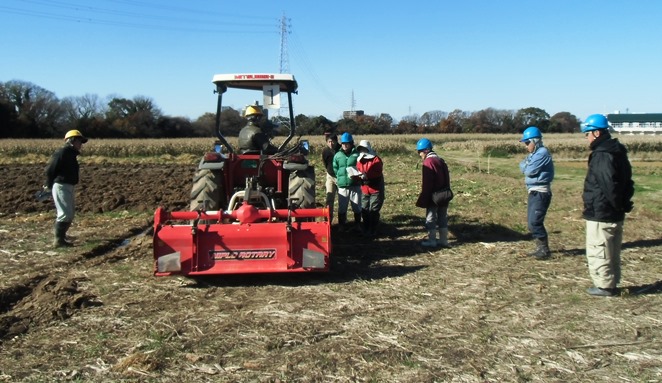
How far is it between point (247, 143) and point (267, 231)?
78.0 inches

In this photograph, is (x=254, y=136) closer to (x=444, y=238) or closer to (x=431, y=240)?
(x=431, y=240)

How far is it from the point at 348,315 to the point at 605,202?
2699mm

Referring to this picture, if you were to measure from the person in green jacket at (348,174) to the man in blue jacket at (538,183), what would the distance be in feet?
8.01

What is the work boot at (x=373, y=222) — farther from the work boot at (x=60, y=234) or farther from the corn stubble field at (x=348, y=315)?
the work boot at (x=60, y=234)

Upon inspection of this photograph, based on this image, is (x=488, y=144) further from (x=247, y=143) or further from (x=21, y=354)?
(x=21, y=354)

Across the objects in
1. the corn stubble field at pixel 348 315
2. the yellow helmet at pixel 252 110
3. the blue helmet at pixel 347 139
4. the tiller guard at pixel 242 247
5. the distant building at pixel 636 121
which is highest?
the distant building at pixel 636 121

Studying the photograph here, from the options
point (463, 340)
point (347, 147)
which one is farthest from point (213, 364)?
point (347, 147)

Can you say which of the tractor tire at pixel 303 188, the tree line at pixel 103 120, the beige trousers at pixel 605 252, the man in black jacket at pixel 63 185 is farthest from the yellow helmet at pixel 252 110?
the tree line at pixel 103 120

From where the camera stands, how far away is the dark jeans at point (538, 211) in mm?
6859

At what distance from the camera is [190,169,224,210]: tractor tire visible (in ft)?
22.1

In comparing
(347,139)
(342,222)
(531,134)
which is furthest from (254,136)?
(531,134)

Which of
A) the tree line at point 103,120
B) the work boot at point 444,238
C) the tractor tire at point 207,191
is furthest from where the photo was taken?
the tree line at point 103,120

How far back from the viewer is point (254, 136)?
24.1 ft

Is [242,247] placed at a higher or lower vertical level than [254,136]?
lower
